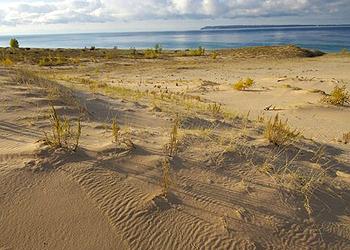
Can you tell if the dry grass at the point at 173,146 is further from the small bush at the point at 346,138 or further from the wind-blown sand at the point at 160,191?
the small bush at the point at 346,138

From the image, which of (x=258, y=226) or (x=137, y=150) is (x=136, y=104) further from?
(x=258, y=226)

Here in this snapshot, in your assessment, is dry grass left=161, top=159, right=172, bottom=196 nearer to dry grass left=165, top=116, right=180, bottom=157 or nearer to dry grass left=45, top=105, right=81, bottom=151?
dry grass left=165, top=116, right=180, bottom=157

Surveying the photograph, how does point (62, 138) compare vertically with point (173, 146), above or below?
above

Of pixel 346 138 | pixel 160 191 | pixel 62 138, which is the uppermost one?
pixel 62 138

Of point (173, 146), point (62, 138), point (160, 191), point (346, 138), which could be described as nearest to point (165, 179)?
point (160, 191)

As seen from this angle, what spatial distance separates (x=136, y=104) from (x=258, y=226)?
5134 millimetres

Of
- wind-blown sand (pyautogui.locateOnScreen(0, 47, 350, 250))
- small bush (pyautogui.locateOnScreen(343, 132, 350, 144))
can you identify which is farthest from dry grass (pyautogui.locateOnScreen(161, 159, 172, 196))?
small bush (pyautogui.locateOnScreen(343, 132, 350, 144))

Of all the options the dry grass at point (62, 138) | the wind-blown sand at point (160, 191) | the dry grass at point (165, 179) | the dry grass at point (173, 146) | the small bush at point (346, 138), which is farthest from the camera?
the small bush at point (346, 138)

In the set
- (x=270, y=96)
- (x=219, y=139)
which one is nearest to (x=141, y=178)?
(x=219, y=139)

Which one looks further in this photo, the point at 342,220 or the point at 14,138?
the point at 14,138

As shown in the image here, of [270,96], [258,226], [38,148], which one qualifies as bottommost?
[270,96]

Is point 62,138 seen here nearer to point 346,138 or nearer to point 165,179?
point 165,179

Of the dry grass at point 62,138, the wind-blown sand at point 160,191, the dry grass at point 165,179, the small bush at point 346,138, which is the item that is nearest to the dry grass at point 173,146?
the wind-blown sand at point 160,191

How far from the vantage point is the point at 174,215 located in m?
3.45
